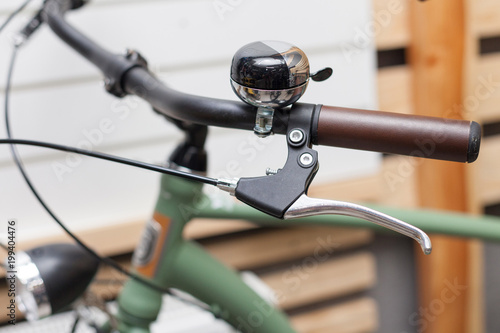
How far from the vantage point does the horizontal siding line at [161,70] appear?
2.79 ft

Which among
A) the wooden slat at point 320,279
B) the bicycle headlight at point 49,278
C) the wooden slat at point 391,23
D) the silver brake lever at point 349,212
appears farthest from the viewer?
the wooden slat at point 320,279

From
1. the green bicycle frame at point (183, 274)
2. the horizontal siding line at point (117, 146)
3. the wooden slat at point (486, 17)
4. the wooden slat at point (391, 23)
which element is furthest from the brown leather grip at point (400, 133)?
the wooden slat at point (486, 17)

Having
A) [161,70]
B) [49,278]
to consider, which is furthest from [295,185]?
[161,70]

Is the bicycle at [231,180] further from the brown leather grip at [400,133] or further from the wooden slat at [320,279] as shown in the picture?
the wooden slat at [320,279]

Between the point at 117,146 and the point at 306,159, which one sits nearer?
the point at 306,159

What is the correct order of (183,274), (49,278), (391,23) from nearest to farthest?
(49,278), (183,274), (391,23)

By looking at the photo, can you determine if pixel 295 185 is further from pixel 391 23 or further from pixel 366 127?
pixel 391 23

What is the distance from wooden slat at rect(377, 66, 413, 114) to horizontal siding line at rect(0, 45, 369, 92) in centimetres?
14

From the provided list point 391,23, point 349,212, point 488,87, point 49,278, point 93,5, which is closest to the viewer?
point 349,212

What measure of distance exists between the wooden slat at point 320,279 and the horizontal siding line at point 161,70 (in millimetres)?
477

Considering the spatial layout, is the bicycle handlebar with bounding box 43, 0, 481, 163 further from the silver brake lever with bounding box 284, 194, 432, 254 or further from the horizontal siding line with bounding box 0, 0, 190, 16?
the horizontal siding line with bounding box 0, 0, 190, 16

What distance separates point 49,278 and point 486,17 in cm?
106

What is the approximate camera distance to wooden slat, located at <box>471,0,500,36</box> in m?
1.10

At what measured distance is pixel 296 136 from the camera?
0.36 m
